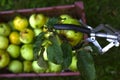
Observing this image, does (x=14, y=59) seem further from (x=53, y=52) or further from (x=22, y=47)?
(x=53, y=52)

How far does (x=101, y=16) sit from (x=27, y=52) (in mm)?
722

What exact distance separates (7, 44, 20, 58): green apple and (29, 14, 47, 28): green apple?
191mm

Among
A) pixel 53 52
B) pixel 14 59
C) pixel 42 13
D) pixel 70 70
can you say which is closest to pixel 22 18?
pixel 42 13

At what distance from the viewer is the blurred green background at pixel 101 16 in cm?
227

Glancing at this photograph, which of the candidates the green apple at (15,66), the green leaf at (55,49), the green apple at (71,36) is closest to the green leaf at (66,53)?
the green leaf at (55,49)

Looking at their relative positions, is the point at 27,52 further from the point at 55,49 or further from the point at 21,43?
the point at 55,49

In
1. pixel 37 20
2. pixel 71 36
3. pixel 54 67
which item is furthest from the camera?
pixel 37 20

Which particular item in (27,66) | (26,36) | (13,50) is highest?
(26,36)

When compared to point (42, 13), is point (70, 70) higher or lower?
lower

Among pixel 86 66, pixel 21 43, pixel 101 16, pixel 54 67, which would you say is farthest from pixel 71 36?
pixel 101 16

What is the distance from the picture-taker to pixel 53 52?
5.14ft

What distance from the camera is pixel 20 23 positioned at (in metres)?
2.12

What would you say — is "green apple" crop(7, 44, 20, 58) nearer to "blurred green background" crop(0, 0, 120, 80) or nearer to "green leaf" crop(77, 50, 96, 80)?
"blurred green background" crop(0, 0, 120, 80)

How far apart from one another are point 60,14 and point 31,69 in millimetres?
451
